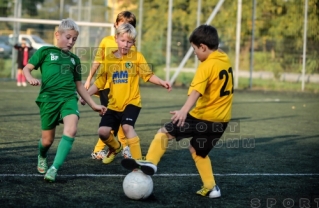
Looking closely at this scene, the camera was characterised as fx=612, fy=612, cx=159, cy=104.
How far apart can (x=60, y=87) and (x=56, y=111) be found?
0.81ft

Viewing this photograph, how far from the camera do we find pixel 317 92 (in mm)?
24672

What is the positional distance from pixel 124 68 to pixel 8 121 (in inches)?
201

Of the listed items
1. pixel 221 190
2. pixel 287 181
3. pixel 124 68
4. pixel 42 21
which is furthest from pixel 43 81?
pixel 42 21

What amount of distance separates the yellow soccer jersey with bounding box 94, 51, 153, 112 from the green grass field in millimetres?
763

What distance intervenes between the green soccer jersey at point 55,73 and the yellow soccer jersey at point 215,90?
143cm

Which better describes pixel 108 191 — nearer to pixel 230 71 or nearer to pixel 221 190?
pixel 221 190

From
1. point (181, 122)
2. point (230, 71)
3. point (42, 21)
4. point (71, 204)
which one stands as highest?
point (42, 21)

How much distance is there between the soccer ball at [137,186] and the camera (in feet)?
17.1

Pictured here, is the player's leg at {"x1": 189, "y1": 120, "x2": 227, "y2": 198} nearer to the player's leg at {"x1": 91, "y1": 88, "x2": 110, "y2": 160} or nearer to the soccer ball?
the soccer ball

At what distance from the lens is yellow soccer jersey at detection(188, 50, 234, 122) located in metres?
5.43

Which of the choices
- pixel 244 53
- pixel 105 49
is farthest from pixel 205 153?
pixel 244 53

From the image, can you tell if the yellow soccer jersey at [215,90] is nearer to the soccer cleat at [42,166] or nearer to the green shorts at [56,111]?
the green shorts at [56,111]

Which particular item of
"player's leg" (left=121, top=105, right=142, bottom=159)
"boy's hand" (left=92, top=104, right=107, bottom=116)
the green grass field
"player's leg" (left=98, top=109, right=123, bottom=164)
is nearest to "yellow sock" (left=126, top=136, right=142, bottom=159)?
"player's leg" (left=121, top=105, right=142, bottom=159)

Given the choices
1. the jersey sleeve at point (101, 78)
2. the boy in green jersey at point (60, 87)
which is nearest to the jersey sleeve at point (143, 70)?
the jersey sleeve at point (101, 78)
